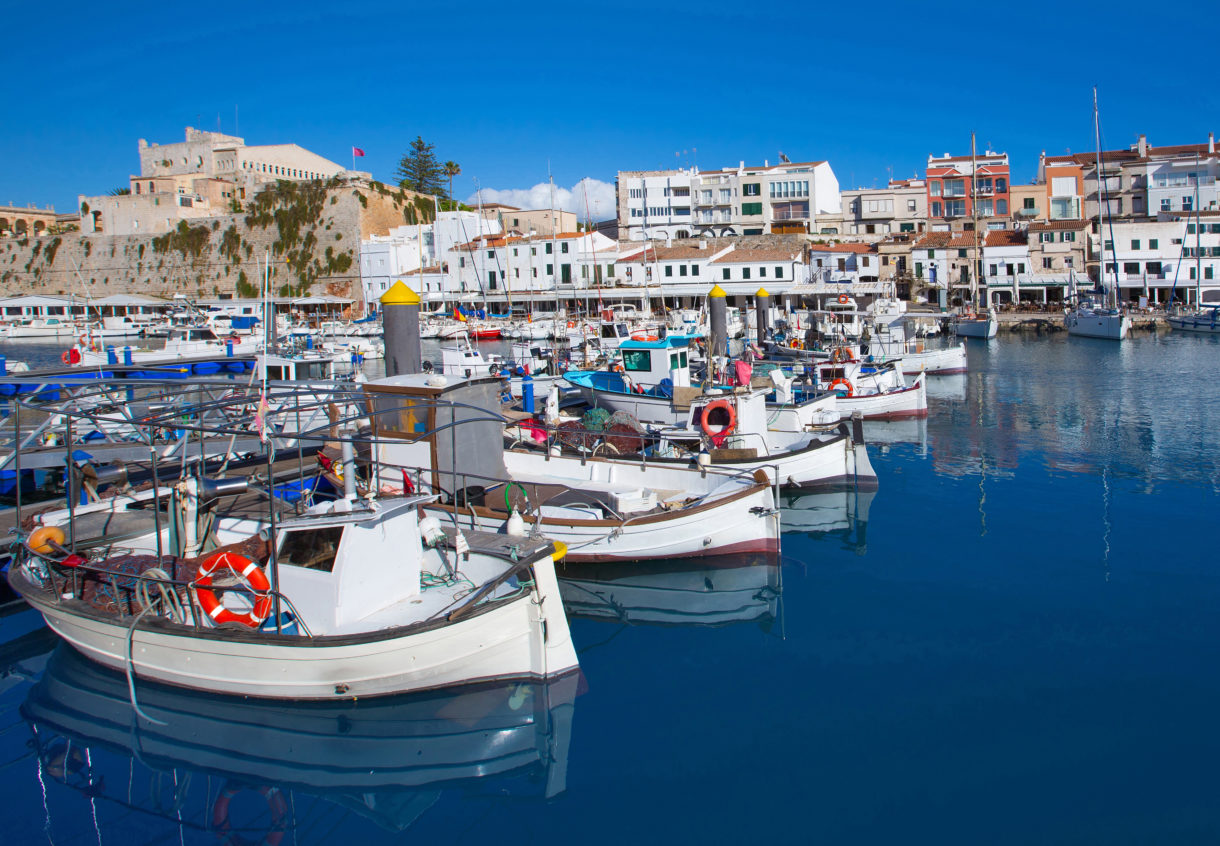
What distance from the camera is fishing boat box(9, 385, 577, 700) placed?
8250 mm

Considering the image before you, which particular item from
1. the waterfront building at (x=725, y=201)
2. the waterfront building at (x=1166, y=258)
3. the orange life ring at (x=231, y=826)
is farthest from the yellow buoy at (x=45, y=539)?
the waterfront building at (x=1166, y=258)

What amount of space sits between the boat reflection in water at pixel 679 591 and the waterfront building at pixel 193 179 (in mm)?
76195

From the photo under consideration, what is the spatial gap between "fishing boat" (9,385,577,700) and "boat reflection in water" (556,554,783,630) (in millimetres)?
2301

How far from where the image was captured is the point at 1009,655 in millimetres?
9516

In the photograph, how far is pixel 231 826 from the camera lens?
7.07m

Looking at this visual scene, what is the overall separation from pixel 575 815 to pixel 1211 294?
2760 inches

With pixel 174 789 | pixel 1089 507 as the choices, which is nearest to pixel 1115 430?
Answer: pixel 1089 507

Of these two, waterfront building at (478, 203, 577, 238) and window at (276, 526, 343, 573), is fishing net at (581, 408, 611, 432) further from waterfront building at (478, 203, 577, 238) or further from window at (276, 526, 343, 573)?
waterfront building at (478, 203, 577, 238)

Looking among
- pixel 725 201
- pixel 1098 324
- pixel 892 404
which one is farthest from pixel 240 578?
pixel 725 201

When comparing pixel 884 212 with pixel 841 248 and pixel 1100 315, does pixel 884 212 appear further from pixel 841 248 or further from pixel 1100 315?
pixel 1100 315

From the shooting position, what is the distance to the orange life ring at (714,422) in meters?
16.0

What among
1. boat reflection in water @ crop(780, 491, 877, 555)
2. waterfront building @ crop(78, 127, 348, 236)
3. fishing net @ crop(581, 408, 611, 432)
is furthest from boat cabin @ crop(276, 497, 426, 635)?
waterfront building @ crop(78, 127, 348, 236)

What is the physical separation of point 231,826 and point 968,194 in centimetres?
7549

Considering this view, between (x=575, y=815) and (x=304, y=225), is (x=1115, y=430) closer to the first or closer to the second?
(x=575, y=815)
